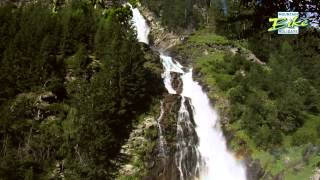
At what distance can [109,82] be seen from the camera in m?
45.4

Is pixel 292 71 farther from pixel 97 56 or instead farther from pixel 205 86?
pixel 97 56

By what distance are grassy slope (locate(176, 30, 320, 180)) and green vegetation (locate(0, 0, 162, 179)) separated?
10.2 meters

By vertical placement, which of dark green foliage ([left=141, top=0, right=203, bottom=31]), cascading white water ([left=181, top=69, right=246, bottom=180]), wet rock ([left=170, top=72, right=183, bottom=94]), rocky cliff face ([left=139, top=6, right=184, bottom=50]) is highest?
dark green foliage ([left=141, top=0, right=203, bottom=31])

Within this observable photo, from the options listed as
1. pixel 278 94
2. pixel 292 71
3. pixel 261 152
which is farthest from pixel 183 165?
pixel 292 71

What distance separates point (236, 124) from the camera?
53875 millimetres

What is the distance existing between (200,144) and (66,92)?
48.1 ft

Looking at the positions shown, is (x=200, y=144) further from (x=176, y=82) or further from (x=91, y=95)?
(x=91, y=95)

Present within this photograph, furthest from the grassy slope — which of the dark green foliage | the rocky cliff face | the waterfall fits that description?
the dark green foliage

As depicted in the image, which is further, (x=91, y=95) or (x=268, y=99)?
(x=268, y=99)

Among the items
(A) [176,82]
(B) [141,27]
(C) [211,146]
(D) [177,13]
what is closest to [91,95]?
(C) [211,146]

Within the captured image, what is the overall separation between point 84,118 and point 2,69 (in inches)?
359

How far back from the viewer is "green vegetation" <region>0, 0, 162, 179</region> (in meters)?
38.2

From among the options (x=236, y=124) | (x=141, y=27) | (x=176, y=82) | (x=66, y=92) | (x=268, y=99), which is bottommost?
(x=236, y=124)

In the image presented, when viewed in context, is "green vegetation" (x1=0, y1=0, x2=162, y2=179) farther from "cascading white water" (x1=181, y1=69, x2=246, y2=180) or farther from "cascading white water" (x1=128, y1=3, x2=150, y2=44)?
"cascading white water" (x1=128, y1=3, x2=150, y2=44)
